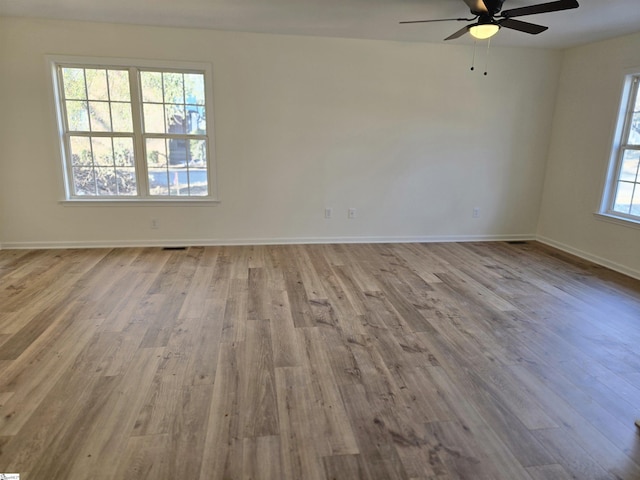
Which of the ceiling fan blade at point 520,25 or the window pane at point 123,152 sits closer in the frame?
the ceiling fan blade at point 520,25

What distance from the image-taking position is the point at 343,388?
2227mm

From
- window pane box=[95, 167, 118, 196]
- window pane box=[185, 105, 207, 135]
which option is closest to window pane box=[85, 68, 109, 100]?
window pane box=[95, 167, 118, 196]

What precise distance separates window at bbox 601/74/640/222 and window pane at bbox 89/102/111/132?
19.9 feet

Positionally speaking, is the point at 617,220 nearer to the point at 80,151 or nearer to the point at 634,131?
the point at 634,131

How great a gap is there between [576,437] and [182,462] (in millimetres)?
1876

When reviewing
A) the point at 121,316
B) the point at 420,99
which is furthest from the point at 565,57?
the point at 121,316

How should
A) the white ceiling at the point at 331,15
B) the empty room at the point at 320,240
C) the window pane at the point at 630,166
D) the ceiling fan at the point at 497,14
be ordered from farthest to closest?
the window pane at the point at 630,166 → the white ceiling at the point at 331,15 → the ceiling fan at the point at 497,14 → the empty room at the point at 320,240

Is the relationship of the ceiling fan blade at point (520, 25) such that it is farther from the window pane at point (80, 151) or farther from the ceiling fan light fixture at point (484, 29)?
the window pane at point (80, 151)

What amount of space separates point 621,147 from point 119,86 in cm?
599

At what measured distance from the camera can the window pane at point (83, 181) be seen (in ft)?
15.6

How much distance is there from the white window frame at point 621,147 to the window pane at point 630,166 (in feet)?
0.12

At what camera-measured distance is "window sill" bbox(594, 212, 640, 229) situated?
4266 mm

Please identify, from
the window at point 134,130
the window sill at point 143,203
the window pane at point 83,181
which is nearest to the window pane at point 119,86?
the window at point 134,130

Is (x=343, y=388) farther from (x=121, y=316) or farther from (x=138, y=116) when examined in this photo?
(x=138, y=116)
